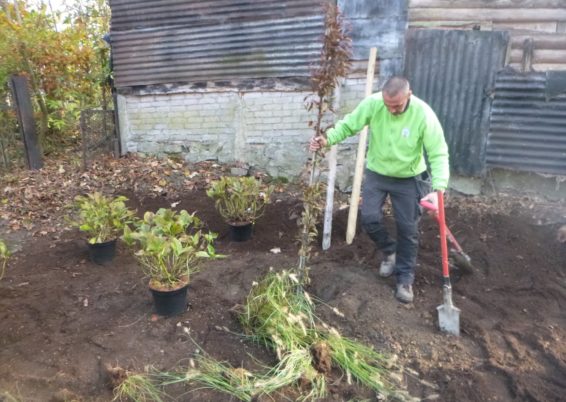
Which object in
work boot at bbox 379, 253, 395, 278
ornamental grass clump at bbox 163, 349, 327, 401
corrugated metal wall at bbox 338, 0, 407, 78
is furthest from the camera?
corrugated metal wall at bbox 338, 0, 407, 78

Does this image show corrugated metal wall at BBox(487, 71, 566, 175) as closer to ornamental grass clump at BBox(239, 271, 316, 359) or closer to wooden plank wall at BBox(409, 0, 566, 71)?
wooden plank wall at BBox(409, 0, 566, 71)

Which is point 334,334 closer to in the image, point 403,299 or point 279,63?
point 403,299

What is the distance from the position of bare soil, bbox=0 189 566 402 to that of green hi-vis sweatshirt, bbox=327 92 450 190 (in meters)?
1.08

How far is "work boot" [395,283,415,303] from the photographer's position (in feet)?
12.5

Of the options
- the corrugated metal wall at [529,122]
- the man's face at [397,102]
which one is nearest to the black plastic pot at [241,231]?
the man's face at [397,102]

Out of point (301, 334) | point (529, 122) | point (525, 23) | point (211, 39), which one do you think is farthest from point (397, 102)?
point (211, 39)

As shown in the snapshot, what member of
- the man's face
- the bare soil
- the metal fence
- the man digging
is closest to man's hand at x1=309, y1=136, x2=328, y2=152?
the man digging

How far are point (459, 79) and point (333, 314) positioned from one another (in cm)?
338

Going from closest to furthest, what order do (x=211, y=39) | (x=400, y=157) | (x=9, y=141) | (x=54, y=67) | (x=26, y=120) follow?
(x=400, y=157), (x=211, y=39), (x=26, y=120), (x=9, y=141), (x=54, y=67)

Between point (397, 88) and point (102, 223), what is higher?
point (397, 88)

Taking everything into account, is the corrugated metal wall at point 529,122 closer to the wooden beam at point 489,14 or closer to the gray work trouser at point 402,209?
the wooden beam at point 489,14

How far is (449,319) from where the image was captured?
3.41 metres

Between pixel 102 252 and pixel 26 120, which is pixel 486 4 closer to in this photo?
pixel 102 252

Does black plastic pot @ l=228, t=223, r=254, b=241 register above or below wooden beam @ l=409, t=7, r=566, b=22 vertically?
below
